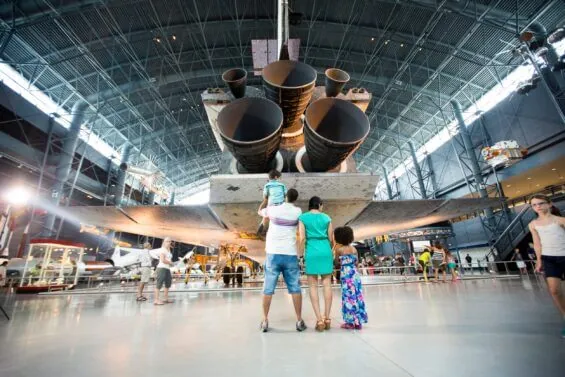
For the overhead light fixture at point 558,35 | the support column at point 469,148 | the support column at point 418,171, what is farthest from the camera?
the support column at point 418,171

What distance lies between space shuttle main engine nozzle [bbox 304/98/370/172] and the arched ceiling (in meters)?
16.9

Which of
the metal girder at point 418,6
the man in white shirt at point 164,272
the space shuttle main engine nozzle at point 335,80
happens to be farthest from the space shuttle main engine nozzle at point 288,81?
the metal girder at point 418,6

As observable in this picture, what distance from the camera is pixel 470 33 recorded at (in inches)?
671

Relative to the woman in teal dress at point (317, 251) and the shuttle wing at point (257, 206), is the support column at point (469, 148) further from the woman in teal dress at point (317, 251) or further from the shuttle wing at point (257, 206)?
the woman in teal dress at point (317, 251)

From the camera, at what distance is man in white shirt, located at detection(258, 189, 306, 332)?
2658 millimetres

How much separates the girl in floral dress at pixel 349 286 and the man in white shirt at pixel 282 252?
491mm

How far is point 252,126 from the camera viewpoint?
273 centimetres

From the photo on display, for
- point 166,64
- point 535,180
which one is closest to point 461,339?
point 166,64

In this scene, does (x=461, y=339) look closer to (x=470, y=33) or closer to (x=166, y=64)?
(x=470, y=33)

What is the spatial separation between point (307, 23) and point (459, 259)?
2495 cm

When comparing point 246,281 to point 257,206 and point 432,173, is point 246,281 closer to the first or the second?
point 257,206

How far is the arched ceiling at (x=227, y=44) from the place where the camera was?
15250 millimetres

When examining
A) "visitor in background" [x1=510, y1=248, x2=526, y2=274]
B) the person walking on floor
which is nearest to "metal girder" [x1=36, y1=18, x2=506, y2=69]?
"visitor in background" [x1=510, y1=248, x2=526, y2=274]

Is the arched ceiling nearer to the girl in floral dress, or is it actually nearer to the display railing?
the display railing
